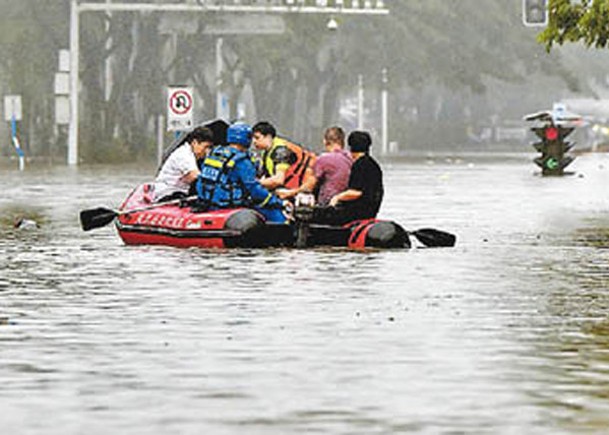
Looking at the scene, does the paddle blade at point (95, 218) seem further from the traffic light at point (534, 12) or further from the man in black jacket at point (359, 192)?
the traffic light at point (534, 12)

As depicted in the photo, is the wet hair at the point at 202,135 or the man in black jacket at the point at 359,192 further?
the wet hair at the point at 202,135

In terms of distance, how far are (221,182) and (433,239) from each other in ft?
8.65

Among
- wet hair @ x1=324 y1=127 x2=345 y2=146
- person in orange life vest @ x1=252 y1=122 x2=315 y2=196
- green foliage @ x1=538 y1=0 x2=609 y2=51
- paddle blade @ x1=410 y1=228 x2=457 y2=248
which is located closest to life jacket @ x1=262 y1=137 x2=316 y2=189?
person in orange life vest @ x1=252 y1=122 x2=315 y2=196

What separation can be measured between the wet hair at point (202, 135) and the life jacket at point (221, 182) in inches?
39.8

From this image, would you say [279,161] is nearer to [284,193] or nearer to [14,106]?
[284,193]

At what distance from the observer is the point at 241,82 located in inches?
3834

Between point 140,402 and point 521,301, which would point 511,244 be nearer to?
point 521,301

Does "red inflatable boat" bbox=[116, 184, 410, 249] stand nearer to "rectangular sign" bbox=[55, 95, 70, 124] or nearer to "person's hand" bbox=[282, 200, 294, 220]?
"person's hand" bbox=[282, 200, 294, 220]

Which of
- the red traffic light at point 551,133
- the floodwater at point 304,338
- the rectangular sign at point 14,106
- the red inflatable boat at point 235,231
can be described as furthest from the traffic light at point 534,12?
the rectangular sign at point 14,106

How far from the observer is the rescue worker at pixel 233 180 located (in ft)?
86.3

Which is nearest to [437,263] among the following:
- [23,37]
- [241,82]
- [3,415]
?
[3,415]

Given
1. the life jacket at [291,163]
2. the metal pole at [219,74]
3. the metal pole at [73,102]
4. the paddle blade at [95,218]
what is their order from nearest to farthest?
the life jacket at [291,163], the paddle blade at [95,218], the metal pole at [73,102], the metal pole at [219,74]

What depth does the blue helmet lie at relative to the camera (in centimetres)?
2642

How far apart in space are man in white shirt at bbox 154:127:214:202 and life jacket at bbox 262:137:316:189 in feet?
2.53
